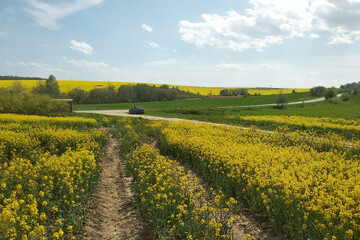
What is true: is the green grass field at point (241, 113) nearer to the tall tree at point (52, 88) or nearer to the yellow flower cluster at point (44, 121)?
the yellow flower cluster at point (44, 121)

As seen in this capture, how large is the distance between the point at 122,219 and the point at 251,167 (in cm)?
490

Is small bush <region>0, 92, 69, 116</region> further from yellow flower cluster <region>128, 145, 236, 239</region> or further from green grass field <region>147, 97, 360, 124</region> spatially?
yellow flower cluster <region>128, 145, 236, 239</region>

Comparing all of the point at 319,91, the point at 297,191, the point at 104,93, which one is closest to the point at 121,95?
the point at 104,93

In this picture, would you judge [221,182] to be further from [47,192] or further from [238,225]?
[47,192]

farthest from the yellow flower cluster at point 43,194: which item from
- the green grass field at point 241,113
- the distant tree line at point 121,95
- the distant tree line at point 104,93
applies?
the distant tree line at point 121,95

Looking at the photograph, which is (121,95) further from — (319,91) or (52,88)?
(319,91)

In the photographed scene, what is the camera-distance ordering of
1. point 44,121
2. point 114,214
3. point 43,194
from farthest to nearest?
point 44,121 < point 114,214 < point 43,194

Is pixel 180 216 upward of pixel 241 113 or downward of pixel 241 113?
upward

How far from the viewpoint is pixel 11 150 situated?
12945 mm

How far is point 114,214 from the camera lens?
300 inches

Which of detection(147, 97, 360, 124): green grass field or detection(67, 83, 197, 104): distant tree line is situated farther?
detection(67, 83, 197, 104): distant tree line

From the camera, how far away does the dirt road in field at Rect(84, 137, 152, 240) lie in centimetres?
634

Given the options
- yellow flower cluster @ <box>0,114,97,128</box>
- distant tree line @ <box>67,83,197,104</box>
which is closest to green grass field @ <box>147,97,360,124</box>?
yellow flower cluster @ <box>0,114,97,128</box>

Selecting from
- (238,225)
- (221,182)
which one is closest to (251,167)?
(221,182)
